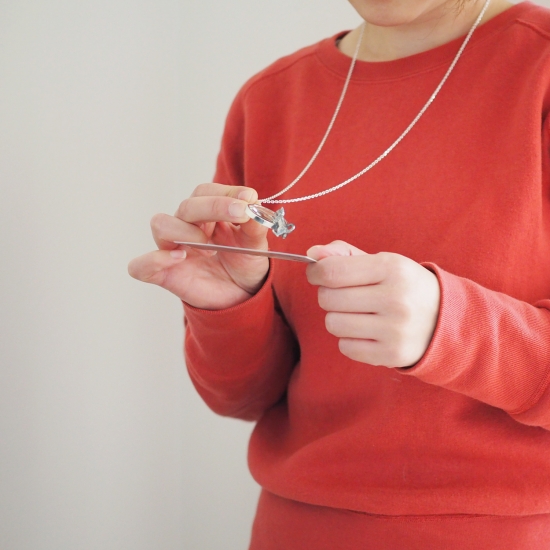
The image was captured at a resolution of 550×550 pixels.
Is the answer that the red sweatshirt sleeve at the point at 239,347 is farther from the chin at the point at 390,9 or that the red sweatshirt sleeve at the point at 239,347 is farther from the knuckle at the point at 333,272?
the chin at the point at 390,9

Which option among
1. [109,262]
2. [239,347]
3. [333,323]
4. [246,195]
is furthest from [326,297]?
[109,262]

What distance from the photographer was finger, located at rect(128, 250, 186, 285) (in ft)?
2.10

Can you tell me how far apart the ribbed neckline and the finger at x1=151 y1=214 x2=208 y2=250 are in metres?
0.34

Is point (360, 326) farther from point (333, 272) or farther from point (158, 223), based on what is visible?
point (158, 223)

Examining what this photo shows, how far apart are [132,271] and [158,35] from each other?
2.72 feet

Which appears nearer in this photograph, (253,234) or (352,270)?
(352,270)

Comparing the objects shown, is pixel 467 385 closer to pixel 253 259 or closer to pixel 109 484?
pixel 253 259

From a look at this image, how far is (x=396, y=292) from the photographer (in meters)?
0.52

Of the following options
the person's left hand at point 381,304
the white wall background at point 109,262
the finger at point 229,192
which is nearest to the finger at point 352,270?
the person's left hand at point 381,304

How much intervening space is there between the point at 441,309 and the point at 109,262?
0.74 metres

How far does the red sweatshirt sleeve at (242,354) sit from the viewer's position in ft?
2.36

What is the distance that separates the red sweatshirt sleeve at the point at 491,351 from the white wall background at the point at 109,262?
62 cm

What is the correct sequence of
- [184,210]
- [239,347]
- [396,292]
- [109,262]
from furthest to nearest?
[109,262] → [239,347] → [184,210] → [396,292]

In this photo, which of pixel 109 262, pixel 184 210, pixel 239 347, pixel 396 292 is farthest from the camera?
pixel 109 262
